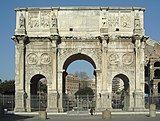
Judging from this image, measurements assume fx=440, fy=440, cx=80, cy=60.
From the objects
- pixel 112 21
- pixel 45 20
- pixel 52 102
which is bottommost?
pixel 52 102

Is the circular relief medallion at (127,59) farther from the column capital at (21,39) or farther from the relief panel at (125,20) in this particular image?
the column capital at (21,39)

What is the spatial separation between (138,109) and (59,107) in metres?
6.81

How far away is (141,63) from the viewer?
38531 millimetres

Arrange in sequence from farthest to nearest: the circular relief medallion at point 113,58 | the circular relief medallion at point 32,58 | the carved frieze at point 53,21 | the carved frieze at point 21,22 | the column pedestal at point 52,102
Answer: the circular relief medallion at point 32,58
the circular relief medallion at point 113,58
the carved frieze at point 21,22
the carved frieze at point 53,21
the column pedestal at point 52,102

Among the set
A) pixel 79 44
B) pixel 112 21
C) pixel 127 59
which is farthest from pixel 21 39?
pixel 127 59

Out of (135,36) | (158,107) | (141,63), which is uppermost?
(135,36)

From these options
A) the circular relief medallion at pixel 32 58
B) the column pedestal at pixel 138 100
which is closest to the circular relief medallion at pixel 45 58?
the circular relief medallion at pixel 32 58

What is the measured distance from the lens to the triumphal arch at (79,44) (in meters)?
38.4

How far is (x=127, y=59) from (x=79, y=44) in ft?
14.6

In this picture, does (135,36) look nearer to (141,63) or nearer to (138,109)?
(141,63)

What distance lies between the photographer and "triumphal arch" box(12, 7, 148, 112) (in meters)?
38.4

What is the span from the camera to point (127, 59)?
39.0 meters

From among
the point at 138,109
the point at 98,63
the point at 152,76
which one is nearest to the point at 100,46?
the point at 98,63

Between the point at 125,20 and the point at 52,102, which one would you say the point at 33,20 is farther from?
the point at 125,20
